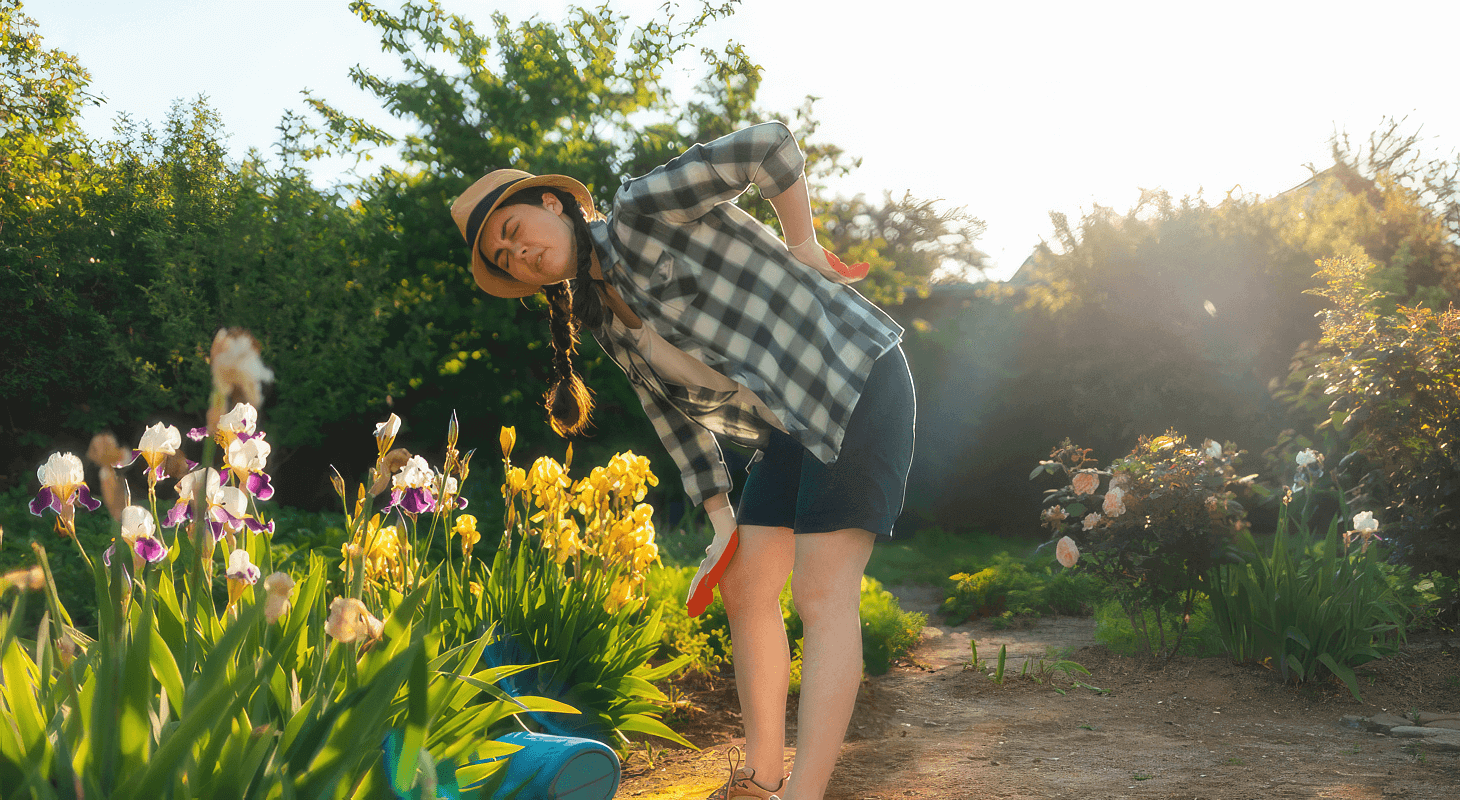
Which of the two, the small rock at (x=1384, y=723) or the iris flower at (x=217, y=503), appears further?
the small rock at (x=1384, y=723)

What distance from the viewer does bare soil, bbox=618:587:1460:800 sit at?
2.24m

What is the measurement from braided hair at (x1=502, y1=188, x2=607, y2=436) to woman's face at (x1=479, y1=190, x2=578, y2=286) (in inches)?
1.0

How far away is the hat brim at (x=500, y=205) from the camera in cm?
189

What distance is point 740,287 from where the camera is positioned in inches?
72.4

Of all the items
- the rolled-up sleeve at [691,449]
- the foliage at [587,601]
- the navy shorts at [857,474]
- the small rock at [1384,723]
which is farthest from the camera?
the small rock at [1384,723]

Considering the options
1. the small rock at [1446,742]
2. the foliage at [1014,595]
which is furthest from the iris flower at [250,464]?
the foliage at [1014,595]

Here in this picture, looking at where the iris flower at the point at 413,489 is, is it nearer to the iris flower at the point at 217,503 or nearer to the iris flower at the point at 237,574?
the iris flower at the point at 217,503

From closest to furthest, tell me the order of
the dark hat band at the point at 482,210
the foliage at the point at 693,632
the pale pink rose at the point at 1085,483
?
the dark hat band at the point at 482,210
the foliage at the point at 693,632
the pale pink rose at the point at 1085,483

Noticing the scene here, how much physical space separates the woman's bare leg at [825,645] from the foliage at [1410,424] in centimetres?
344

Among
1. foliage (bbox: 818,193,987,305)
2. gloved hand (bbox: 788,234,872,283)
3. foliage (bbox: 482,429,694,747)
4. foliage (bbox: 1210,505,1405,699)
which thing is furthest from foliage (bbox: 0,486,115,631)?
foliage (bbox: 818,193,987,305)

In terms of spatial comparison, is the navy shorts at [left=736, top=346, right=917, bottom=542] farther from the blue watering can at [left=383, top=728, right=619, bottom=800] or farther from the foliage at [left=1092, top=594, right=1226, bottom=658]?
the foliage at [left=1092, top=594, right=1226, bottom=658]

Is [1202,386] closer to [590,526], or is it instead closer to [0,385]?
[590,526]

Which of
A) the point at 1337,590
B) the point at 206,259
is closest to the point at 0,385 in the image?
the point at 206,259

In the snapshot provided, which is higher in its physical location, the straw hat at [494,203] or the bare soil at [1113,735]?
the straw hat at [494,203]
